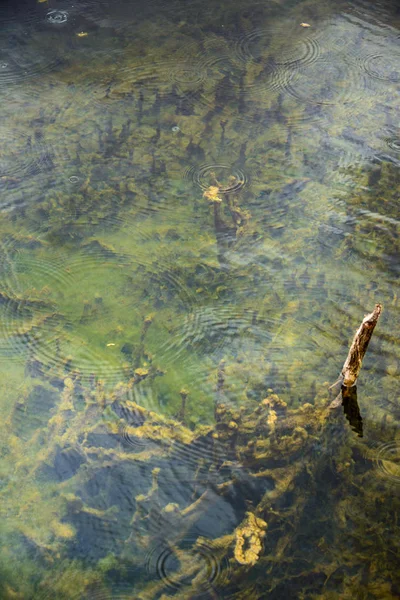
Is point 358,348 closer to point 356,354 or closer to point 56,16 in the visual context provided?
point 356,354

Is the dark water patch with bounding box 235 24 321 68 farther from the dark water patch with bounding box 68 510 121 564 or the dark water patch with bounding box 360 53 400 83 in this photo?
the dark water patch with bounding box 68 510 121 564

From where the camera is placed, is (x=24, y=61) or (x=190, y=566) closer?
(x=190, y=566)

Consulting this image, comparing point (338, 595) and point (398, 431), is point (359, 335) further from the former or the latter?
point (338, 595)

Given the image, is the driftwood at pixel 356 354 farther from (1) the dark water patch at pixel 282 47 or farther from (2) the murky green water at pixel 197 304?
(1) the dark water patch at pixel 282 47

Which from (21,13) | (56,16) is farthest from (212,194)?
(21,13)

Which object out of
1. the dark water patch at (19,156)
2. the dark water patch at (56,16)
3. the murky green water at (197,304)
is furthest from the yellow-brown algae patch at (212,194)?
the dark water patch at (56,16)

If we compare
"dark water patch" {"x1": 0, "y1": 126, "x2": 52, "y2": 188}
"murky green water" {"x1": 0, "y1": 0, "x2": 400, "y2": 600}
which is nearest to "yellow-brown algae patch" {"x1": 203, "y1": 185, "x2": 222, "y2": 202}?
"murky green water" {"x1": 0, "y1": 0, "x2": 400, "y2": 600}
